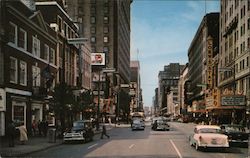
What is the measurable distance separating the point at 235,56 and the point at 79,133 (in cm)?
5298

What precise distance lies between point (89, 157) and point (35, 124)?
21271 millimetres

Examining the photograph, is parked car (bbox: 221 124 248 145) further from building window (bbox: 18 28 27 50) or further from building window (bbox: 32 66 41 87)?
building window (bbox: 32 66 41 87)

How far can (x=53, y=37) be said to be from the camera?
174ft

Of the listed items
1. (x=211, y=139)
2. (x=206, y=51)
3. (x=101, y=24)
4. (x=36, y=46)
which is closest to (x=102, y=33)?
(x=101, y=24)

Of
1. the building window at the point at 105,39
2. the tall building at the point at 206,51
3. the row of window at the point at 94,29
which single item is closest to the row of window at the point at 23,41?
the tall building at the point at 206,51

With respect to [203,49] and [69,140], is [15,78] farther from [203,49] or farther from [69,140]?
[203,49]

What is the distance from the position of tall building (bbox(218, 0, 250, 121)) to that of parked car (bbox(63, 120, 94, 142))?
2921 centimetres

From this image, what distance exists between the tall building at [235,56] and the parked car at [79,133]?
2921 cm

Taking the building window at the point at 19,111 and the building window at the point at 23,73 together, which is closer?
the building window at the point at 19,111

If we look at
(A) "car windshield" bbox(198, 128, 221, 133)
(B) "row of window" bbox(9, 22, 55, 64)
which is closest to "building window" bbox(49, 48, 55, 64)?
(B) "row of window" bbox(9, 22, 55, 64)

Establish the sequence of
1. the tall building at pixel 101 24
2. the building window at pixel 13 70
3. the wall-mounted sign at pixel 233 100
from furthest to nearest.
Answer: the tall building at pixel 101 24, the wall-mounted sign at pixel 233 100, the building window at pixel 13 70

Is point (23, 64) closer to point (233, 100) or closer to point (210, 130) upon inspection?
point (210, 130)

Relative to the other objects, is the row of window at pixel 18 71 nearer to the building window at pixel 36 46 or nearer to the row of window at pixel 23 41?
the row of window at pixel 23 41

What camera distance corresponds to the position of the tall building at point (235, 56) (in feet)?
210
